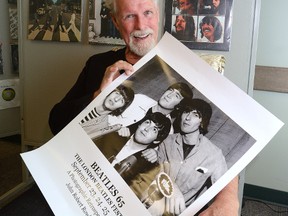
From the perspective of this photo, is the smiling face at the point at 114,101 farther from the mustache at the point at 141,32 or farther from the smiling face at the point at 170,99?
the mustache at the point at 141,32

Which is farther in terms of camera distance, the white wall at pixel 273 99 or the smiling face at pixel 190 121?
the white wall at pixel 273 99

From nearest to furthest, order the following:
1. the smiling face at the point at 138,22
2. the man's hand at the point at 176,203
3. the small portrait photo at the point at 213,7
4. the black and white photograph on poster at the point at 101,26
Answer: the man's hand at the point at 176,203 → the smiling face at the point at 138,22 → the small portrait photo at the point at 213,7 → the black and white photograph on poster at the point at 101,26

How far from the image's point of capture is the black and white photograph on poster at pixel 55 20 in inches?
48.1

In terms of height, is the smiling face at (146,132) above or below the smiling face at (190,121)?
below

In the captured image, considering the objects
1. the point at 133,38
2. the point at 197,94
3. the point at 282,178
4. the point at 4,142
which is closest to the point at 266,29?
the point at 282,178

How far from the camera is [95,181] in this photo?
0.51 metres

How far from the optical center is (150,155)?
508mm

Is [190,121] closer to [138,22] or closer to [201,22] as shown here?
[138,22]

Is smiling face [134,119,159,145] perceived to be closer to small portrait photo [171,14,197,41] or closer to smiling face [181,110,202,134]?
smiling face [181,110,202,134]

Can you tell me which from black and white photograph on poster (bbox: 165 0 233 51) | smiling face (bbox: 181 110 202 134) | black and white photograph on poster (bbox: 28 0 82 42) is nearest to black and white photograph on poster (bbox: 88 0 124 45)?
black and white photograph on poster (bbox: 28 0 82 42)

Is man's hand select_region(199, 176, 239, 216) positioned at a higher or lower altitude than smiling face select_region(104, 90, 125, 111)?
lower

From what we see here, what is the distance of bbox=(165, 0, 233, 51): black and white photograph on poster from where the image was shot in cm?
105

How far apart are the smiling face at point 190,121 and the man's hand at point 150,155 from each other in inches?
2.5

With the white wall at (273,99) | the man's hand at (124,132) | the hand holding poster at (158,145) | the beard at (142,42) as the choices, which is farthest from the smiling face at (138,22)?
the white wall at (273,99)
